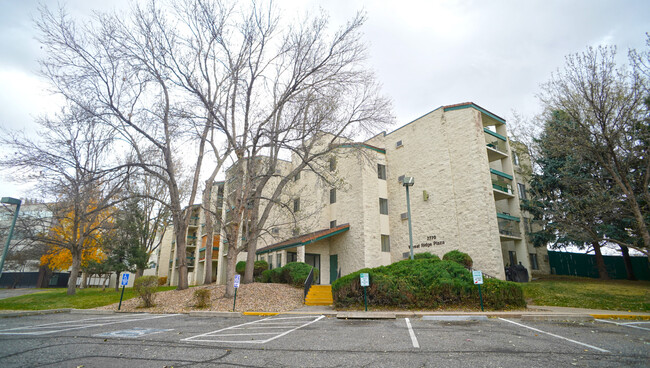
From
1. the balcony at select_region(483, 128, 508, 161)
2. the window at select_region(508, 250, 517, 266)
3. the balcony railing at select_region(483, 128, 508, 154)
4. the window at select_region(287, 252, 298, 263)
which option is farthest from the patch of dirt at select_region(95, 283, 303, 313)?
the balcony railing at select_region(483, 128, 508, 154)

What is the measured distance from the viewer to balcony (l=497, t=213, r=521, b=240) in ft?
66.6

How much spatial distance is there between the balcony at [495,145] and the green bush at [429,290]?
1210 centimetres

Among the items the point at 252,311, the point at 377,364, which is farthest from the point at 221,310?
the point at 377,364

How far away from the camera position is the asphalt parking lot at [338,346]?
4941 millimetres

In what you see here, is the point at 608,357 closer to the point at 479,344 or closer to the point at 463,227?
the point at 479,344

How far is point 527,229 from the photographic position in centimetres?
2459

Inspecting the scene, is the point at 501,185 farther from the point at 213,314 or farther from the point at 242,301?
the point at 213,314

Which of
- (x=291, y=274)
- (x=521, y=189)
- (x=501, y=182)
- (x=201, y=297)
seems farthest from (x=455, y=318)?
(x=521, y=189)

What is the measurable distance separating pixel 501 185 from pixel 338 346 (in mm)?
20987

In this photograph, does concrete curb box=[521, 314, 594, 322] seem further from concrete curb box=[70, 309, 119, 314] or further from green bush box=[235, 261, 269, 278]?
green bush box=[235, 261, 269, 278]

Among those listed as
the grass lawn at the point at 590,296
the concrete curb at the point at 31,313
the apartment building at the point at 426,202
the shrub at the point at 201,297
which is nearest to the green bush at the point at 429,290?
the grass lawn at the point at 590,296

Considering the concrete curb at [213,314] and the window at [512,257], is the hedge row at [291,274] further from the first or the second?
the window at [512,257]

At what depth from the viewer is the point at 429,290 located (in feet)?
40.2

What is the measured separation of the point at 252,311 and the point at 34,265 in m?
47.7
